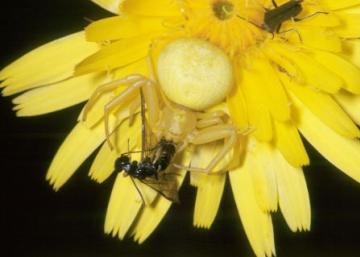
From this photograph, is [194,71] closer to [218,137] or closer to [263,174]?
[218,137]

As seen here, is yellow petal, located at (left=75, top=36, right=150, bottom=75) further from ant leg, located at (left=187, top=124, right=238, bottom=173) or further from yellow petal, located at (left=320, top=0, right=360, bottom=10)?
yellow petal, located at (left=320, top=0, right=360, bottom=10)

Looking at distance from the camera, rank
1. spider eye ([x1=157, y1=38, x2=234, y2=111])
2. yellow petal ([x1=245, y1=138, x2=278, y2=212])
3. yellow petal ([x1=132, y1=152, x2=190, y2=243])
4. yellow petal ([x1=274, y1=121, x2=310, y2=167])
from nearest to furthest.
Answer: spider eye ([x1=157, y1=38, x2=234, y2=111]) → yellow petal ([x1=274, y1=121, x2=310, y2=167]) → yellow petal ([x1=245, y1=138, x2=278, y2=212]) → yellow petal ([x1=132, y1=152, x2=190, y2=243])

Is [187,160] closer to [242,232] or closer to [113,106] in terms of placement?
[113,106]

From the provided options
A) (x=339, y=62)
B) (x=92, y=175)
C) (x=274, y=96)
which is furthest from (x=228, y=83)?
(x=92, y=175)

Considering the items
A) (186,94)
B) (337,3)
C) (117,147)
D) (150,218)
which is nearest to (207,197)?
(150,218)

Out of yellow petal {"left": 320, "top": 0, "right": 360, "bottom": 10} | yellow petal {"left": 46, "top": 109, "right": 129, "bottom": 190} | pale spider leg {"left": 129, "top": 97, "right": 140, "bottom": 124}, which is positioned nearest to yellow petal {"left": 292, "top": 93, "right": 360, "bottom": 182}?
yellow petal {"left": 320, "top": 0, "right": 360, "bottom": 10}

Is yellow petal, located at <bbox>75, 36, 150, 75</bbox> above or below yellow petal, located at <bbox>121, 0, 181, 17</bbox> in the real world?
below
